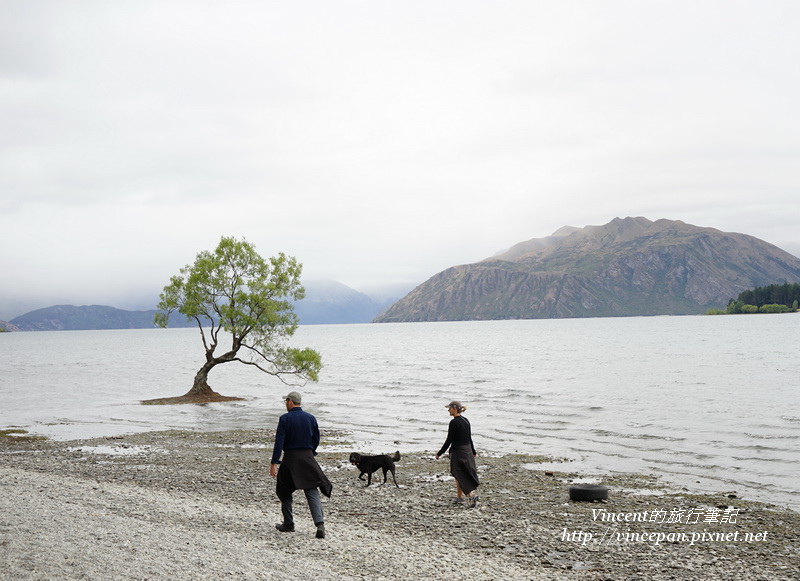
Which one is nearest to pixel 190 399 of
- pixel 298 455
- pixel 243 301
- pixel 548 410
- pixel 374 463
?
pixel 243 301

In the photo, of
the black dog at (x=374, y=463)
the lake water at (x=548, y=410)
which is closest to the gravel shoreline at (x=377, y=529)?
the black dog at (x=374, y=463)

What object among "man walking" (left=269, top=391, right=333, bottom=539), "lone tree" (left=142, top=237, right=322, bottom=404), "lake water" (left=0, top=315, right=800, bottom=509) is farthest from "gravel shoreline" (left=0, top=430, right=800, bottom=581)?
"lone tree" (left=142, top=237, right=322, bottom=404)

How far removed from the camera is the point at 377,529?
51.4 feet

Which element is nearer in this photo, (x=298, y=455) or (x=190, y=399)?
(x=298, y=455)

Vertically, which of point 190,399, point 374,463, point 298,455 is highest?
point 298,455

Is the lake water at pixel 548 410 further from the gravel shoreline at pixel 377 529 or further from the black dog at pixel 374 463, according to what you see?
the black dog at pixel 374 463

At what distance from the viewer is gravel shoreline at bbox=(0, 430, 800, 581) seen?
38.6 feet

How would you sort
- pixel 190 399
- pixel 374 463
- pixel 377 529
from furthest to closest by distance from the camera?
pixel 190 399, pixel 374 463, pixel 377 529

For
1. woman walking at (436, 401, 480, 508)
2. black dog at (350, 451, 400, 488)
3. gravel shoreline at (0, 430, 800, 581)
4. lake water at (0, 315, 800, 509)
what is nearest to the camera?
gravel shoreline at (0, 430, 800, 581)

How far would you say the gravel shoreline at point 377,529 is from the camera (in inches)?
463

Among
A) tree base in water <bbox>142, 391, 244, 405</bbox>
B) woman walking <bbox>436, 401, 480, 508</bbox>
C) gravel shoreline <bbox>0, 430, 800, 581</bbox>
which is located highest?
woman walking <bbox>436, 401, 480, 508</bbox>

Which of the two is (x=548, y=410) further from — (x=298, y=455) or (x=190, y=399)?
(x=298, y=455)

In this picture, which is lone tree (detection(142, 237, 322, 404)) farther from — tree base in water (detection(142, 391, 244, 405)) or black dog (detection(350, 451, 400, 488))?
black dog (detection(350, 451, 400, 488))

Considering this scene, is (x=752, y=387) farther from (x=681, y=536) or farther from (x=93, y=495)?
(x=93, y=495)
